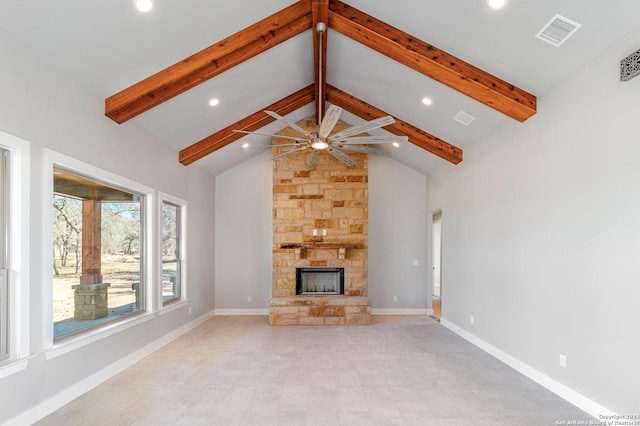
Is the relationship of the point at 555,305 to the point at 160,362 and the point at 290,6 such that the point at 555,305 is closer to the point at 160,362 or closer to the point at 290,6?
the point at 290,6

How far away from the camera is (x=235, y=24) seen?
4.02 meters

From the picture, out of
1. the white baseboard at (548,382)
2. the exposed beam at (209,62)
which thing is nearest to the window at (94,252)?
the exposed beam at (209,62)

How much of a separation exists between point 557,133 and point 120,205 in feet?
16.2

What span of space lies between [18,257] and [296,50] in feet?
12.4

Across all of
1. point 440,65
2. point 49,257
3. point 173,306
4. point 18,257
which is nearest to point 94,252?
point 49,257

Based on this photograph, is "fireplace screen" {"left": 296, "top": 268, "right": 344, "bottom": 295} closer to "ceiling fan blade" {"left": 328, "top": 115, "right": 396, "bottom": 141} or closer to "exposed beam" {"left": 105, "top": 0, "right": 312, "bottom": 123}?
"ceiling fan blade" {"left": 328, "top": 115, "right": 396, "bottom": 141}

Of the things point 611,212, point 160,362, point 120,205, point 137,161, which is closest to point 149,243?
point 120,205

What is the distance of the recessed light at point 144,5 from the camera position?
316 cm

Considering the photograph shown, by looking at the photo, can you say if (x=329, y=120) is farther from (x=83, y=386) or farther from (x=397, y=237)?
(x=397, y=237)

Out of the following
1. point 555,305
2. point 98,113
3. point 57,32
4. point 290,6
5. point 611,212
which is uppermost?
point 290,6

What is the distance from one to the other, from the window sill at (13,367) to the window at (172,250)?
105 inches

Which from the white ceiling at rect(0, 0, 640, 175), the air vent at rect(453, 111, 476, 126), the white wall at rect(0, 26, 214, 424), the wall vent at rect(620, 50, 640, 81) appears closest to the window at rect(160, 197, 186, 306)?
the white wall at rect(0, 26, 214, 424)

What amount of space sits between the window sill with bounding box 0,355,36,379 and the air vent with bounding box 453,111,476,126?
5.27 metres

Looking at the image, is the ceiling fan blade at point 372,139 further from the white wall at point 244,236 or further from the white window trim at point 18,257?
the white window trim at point 18,257
